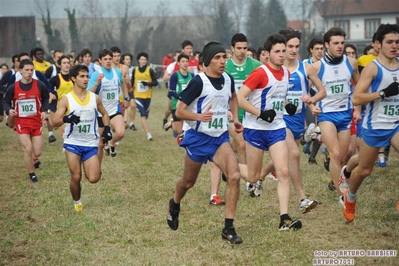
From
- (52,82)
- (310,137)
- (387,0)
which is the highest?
(387,0)

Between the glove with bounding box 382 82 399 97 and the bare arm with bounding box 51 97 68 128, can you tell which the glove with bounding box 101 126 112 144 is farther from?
the glove with bounding box 382 82 399 97

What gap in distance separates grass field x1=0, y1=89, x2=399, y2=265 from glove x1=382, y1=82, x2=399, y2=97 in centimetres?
163

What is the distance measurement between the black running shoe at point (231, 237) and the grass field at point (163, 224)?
7 cm

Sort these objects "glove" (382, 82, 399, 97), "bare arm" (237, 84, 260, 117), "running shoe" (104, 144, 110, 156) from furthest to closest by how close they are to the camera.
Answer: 1. "running shoe" (104, 144, 110, 156)
2. "bare arm" (237, 84, 260, 117)
3. "glove" (382, 82, 399, 97)

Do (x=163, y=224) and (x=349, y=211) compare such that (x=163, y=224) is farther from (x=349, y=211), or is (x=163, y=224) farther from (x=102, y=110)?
(x=349, y=211)

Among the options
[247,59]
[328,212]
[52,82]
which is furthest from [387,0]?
[328,212]

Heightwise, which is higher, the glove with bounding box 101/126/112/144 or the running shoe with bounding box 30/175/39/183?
the glove with bounding box 101/126/112/144

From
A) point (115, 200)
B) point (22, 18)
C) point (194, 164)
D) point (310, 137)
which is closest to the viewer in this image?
point (194, 164)

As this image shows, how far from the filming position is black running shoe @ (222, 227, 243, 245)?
7.72m

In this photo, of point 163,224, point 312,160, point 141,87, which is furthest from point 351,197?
point 141,87

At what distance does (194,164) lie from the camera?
8.12 m

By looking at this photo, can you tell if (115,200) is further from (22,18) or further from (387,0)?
(22,18)

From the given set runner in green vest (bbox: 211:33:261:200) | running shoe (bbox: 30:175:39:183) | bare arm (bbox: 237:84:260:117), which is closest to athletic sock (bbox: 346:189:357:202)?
bare arm (bbox: 237:84:260:117)

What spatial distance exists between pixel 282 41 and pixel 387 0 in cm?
1982
